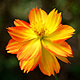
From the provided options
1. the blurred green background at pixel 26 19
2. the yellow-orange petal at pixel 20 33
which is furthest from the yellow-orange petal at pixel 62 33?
the blurred green background at pixel 26 19

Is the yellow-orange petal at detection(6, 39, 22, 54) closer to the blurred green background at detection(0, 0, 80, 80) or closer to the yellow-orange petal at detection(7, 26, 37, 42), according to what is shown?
the yellow-orange petal at detection(7, 26, 37, 42)

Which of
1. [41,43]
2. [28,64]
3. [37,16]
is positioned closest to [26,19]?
[37,16]

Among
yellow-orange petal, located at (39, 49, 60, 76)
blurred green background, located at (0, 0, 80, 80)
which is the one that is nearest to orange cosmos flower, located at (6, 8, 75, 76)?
yellow-orange petal, located at (39, 49, 60, 76)

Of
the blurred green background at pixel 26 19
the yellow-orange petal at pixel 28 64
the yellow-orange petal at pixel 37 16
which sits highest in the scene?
the yellow-orange petal at pixel 37 16

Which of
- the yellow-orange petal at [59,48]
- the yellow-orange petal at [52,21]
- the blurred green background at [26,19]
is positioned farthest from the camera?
the blurred green background at [26,19]

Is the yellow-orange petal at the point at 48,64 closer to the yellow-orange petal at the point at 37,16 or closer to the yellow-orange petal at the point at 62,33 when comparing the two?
the yellow-orange petal at the point at 62,33

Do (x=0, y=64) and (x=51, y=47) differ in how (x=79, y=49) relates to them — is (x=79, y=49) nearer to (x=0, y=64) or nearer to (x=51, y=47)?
(x=0, y=64)

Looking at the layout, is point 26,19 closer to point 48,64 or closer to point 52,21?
point 52,21
